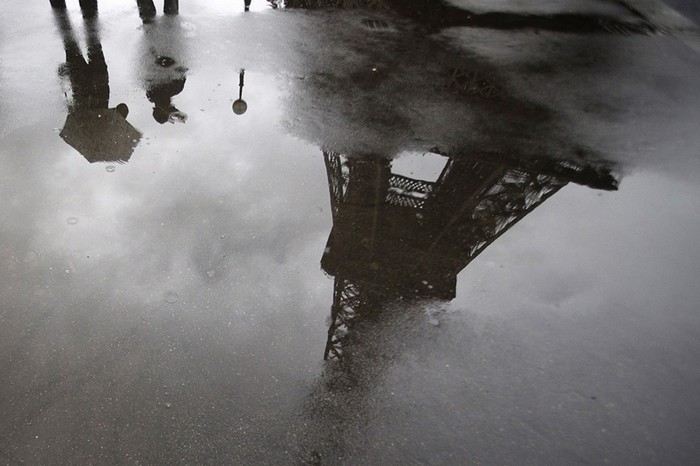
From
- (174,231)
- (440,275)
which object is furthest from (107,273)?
(440,275)

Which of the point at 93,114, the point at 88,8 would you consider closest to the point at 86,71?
the point at 93,114

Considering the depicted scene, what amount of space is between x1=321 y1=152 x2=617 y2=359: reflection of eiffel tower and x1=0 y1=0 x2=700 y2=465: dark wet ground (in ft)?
0.10

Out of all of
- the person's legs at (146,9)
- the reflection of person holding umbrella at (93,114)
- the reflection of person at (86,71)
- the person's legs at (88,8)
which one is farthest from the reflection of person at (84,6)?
the reflection of person holding umbrella at (93,114)

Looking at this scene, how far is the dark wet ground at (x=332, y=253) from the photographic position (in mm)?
3689

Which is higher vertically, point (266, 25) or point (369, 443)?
point (266, 25)

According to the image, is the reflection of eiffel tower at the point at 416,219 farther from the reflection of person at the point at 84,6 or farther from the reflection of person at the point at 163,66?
the reflection of person at the point at 84,6

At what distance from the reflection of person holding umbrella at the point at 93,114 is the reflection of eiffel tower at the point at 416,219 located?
2.55 m

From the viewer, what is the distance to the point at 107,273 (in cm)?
453

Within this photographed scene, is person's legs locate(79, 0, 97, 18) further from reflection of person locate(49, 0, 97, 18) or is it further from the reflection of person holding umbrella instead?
the reflection of person holding umbrella

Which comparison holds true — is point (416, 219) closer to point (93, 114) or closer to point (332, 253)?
point (332, 253)

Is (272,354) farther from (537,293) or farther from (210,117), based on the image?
(210,117)

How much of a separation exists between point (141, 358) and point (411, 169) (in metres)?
3.71

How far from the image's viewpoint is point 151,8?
9.07 meters

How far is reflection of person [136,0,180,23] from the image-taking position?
349 inches
